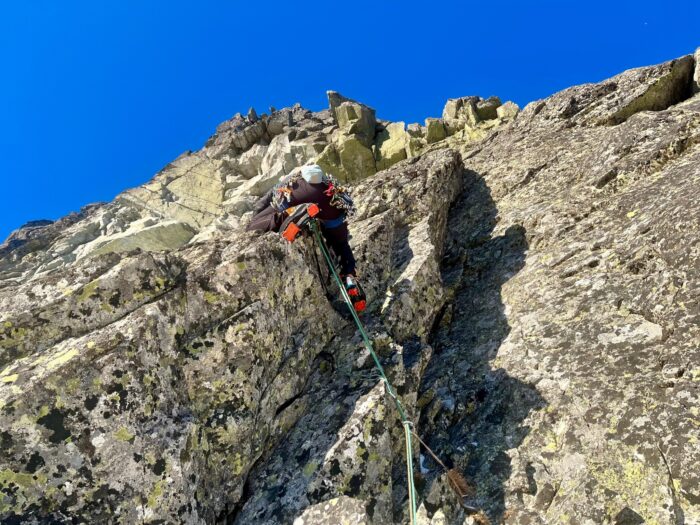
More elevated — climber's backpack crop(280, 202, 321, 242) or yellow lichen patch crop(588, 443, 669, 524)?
climber's backpack crop(280, 202, 321, 242)

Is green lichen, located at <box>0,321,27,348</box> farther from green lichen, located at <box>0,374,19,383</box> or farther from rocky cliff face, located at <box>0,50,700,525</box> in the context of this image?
green lichen, located at <box>0,374,19,383</box>

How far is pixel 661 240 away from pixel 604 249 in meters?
1.57

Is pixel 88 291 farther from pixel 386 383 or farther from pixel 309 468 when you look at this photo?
pixel 386 383

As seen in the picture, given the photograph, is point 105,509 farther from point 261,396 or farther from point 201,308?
point 201,308

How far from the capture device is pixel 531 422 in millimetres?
8617

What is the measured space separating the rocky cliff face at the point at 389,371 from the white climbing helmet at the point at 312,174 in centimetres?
194

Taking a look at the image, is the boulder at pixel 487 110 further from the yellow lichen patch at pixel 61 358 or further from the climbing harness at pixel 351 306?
the yellow lichen patch at pixel 61 358

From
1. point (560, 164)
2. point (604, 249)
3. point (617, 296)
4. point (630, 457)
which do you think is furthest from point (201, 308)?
point (560, 164)

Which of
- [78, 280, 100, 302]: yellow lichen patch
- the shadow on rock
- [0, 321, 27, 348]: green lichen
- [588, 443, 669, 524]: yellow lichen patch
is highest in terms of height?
[78, 280, 100, 302]: yellow lichen patch

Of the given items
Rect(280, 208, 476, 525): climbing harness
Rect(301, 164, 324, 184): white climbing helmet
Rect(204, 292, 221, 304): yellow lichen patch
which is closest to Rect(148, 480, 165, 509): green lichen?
Rect(204, 292, 221, 304): yellow lichen patch

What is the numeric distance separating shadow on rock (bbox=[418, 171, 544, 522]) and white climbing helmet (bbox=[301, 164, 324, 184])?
18.0ft

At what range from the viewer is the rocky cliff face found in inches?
272

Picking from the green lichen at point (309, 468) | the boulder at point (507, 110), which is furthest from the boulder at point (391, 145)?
the green lichen at point (309, 468)

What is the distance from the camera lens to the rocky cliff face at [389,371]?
22.7 ft
